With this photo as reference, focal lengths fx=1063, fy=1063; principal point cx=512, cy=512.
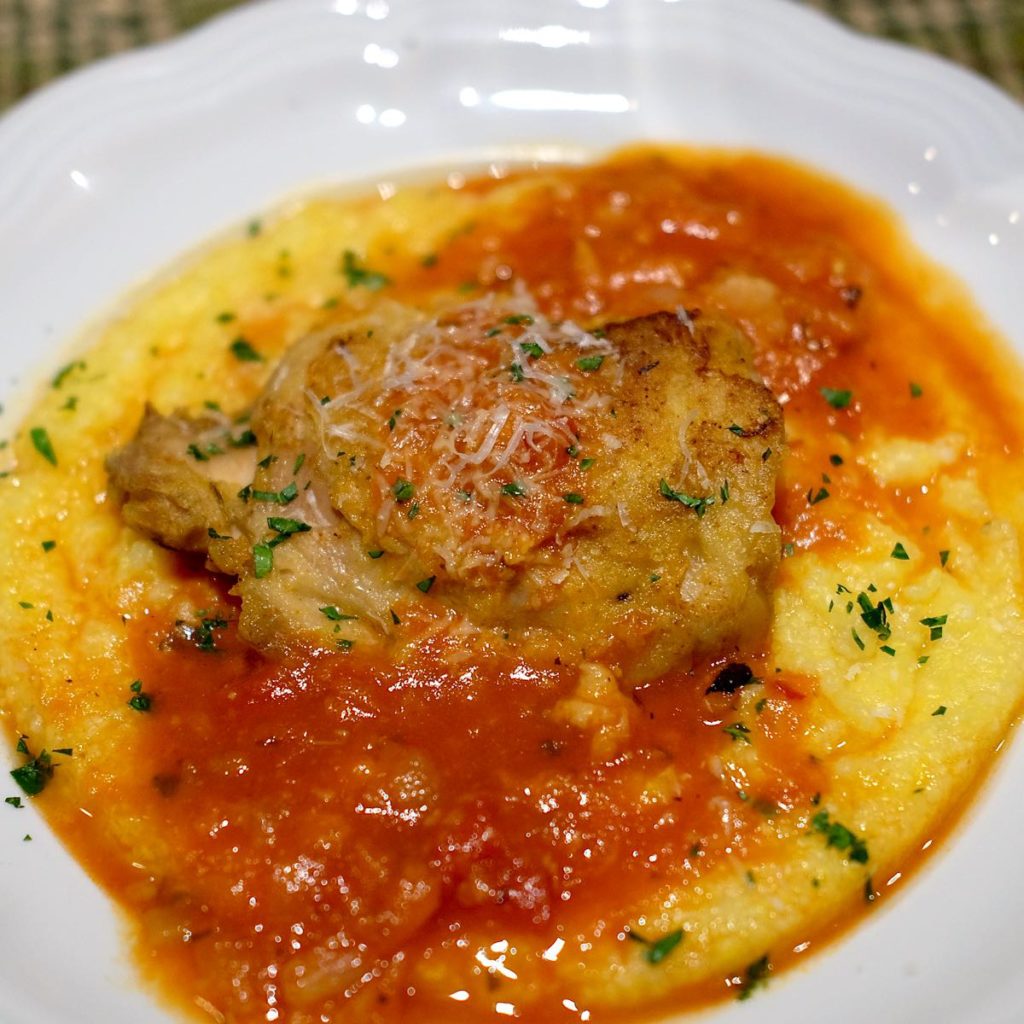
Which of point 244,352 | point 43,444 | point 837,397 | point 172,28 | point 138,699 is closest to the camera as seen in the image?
point 138,699

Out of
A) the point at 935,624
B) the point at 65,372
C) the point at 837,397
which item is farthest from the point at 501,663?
the point at 65,372

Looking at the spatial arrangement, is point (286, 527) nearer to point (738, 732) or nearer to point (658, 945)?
point (738, 732)

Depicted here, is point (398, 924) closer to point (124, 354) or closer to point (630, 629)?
point (630, 629)

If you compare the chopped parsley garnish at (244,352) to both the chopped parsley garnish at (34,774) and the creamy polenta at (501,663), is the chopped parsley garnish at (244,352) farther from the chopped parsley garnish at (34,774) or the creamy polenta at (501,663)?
the chopped parsley garnish at (34,774)

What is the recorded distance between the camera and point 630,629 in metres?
5.70

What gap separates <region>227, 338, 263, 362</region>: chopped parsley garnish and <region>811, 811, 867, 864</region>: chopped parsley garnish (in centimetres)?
473

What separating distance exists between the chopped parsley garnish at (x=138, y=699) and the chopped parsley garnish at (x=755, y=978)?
346 centimetres

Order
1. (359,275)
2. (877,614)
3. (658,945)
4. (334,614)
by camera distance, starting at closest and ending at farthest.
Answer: (658,945)
(334,614)
(877,614)
(359,275)

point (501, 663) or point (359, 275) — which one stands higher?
point (359, 275)

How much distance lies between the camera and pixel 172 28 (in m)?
10.2

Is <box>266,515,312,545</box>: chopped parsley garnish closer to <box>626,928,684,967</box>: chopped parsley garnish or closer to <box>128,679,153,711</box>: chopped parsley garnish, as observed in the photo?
<box>128,679,153,711</box>: chopped parsley garnish

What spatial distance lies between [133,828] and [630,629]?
9.23ft

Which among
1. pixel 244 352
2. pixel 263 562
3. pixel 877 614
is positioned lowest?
pixel 877 614

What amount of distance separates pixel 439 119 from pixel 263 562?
4.65 metres
